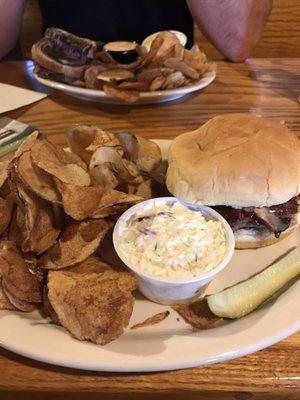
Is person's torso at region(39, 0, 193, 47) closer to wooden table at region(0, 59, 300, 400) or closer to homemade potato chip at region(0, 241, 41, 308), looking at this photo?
wooden table at region(0, 59, 300, 400)

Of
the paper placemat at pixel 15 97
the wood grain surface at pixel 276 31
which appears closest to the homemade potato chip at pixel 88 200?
the paper placemat at pixel 15 97

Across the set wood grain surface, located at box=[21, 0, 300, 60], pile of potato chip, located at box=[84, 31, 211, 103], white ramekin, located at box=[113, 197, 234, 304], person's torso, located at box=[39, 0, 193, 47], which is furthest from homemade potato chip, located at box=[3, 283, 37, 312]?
wood grain surface, located at box=[21, 0, 300, 60]

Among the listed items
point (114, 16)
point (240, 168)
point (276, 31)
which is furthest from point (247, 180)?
point (276, 31)

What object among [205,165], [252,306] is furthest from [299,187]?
[252,306]

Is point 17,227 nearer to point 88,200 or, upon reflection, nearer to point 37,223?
point 37,223

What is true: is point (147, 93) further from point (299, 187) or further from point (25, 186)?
point (25, 186)

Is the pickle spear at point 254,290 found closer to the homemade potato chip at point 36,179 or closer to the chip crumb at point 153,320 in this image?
the chip crumb at point 153,320
